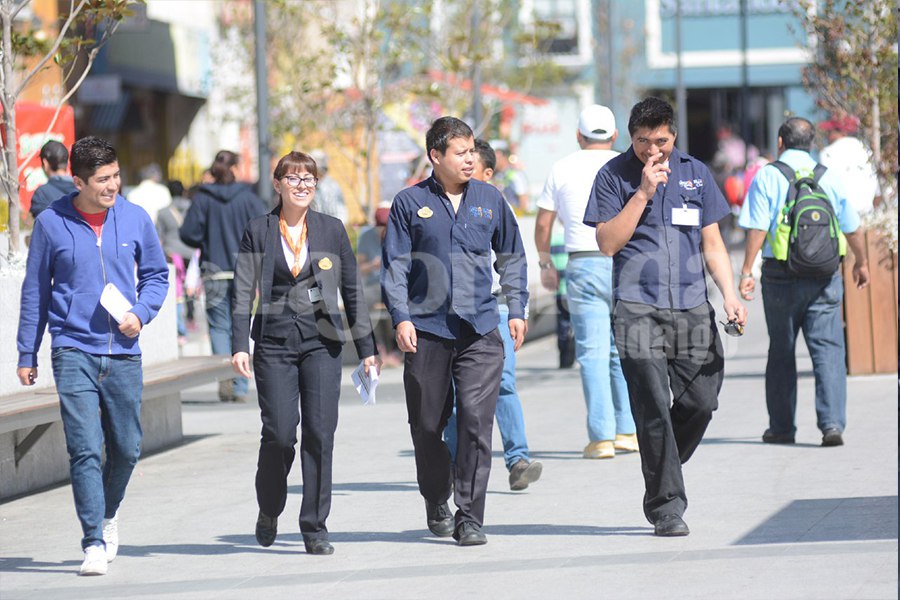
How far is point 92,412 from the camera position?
7.48 metres

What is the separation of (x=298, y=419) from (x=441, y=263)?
0.94m

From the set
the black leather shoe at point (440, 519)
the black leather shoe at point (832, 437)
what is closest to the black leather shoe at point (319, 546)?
the black leather shoe at point (440, 519)

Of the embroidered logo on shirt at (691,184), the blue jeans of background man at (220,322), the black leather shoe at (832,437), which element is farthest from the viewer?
the blue jeans of background man at (220,322)

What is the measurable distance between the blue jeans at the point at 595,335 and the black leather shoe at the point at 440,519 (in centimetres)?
244

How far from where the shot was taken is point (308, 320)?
7.75 metres

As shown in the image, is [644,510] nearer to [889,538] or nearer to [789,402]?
[889,538]

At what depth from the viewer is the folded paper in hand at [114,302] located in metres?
7.49

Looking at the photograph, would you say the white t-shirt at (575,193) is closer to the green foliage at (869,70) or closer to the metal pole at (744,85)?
the green foliage at (869,70)

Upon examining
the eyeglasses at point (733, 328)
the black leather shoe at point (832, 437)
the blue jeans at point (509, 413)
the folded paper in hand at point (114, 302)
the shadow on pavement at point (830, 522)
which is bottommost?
the shadow on pavement at point (830, 522)

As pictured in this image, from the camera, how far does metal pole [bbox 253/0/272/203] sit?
1633 centimetres

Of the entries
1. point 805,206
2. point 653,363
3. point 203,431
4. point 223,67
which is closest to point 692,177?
point 653,363

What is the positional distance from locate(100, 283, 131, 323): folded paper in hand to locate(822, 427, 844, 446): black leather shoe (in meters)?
4.55

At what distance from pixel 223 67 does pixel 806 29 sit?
73.7ft

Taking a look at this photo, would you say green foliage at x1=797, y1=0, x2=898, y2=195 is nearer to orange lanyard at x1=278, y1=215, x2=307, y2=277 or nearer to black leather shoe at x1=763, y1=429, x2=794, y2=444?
black leather shoe at x1=763, y1=429, x2=794, y2=444
